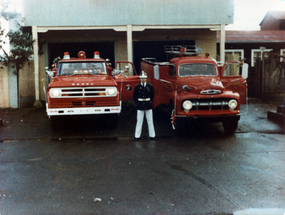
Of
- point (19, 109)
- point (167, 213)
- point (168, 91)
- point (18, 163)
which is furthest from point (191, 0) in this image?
point (167, 213)

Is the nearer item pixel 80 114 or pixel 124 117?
pixel 80 114

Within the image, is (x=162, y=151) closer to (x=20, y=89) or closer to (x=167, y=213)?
(x=167, y=213)

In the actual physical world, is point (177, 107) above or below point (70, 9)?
below

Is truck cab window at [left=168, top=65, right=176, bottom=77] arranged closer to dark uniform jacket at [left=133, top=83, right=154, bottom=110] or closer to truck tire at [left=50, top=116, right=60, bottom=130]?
dark uniform jacket at [left=133, top=83, right=154, bottom=110]

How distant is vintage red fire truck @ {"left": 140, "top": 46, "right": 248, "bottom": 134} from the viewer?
30.3 feet

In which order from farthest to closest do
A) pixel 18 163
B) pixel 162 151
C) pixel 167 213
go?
pixel 162 151 < pixel 18 163 < pixel 167 213

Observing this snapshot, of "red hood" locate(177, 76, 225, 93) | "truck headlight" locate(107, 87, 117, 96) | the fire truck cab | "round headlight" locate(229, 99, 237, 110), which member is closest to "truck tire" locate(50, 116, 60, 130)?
the fire truck cab

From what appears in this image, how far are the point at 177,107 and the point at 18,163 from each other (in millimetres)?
4290

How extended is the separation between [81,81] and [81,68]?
117 centimetres

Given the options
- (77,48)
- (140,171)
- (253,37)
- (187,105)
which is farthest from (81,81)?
(253,37)

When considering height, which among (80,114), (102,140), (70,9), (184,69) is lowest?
(102,140)

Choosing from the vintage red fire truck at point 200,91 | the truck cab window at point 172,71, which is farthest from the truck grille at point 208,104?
the truck cab window at point 172,71

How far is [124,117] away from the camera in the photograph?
12.8 meters

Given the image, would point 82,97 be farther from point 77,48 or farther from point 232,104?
point 77,48
